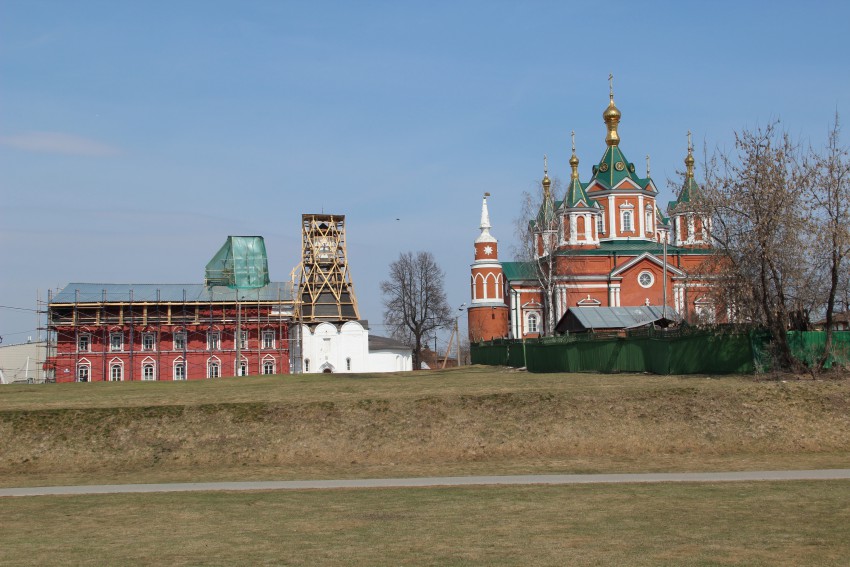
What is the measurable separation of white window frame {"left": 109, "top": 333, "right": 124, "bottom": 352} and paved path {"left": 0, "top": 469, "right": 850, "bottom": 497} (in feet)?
167

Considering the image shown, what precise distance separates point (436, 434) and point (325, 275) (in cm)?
5578

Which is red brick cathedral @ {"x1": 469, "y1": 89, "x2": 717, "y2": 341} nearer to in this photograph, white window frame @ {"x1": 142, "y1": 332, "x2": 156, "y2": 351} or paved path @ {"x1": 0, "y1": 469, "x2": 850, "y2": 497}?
white window frame @ {"x1": 142, "y1": 332, "x2": 156, "y2": 351}

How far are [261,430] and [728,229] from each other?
17.1 metres

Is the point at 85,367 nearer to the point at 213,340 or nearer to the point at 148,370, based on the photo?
the point at 148,370

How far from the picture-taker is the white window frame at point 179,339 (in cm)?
6769

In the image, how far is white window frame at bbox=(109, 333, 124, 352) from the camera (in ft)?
220

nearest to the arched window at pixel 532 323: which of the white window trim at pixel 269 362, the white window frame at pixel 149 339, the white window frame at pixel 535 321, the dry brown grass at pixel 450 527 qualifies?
the white window frame at pixel 535 321

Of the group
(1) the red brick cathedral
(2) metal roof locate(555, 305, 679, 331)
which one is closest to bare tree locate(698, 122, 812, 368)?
(2) metal roof locate(555, 305, 679, 331)

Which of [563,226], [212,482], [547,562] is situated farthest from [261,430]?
[563,226]

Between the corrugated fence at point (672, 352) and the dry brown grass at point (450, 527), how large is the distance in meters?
14.4

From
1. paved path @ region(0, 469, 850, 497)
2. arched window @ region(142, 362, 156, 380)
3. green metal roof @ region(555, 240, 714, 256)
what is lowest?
paved path @ region(0, 469, 850, 497)

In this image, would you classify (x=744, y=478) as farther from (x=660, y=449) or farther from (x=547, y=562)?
(x=547, y=562)

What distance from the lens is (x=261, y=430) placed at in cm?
2298

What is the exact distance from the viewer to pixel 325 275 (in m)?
77.4
